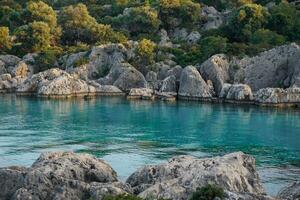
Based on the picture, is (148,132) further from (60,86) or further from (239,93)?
(60,86)

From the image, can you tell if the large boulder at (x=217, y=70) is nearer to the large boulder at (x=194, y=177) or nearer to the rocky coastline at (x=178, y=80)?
the rocky coastline at (x=178, y=80)

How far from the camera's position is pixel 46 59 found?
116 meters

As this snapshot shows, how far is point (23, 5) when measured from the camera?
164375mm

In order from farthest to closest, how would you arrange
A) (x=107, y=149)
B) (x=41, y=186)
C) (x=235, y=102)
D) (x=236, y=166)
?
(x=235, y=102) < (x=107, y=149) < (x=236, y=166) < (x=41, y=186)

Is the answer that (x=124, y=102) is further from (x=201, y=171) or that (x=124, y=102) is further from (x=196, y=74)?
(x=201, y=171)

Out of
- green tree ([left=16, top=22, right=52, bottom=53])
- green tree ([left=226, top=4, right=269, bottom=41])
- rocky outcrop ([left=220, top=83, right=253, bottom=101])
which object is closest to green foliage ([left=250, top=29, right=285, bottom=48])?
green tree ([left=226, top=4, right=269, bottom=41])

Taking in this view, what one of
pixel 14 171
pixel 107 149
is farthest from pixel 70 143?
pixel 14 171

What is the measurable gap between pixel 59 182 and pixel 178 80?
251 feet

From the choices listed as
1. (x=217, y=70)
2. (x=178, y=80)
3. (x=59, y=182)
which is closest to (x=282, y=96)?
(x=217, y=70)

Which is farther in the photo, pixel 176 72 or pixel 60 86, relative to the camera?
pixel 176 72

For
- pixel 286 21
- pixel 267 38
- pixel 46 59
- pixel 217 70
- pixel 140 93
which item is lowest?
pixel 140 93

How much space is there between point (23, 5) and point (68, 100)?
77582 mm

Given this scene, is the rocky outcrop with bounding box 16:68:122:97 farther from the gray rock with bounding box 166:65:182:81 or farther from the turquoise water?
the gray rock with bounding box 166:65:182:81

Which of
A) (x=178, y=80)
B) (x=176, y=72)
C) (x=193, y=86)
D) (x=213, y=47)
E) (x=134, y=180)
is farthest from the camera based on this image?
(x=213, y=47)
